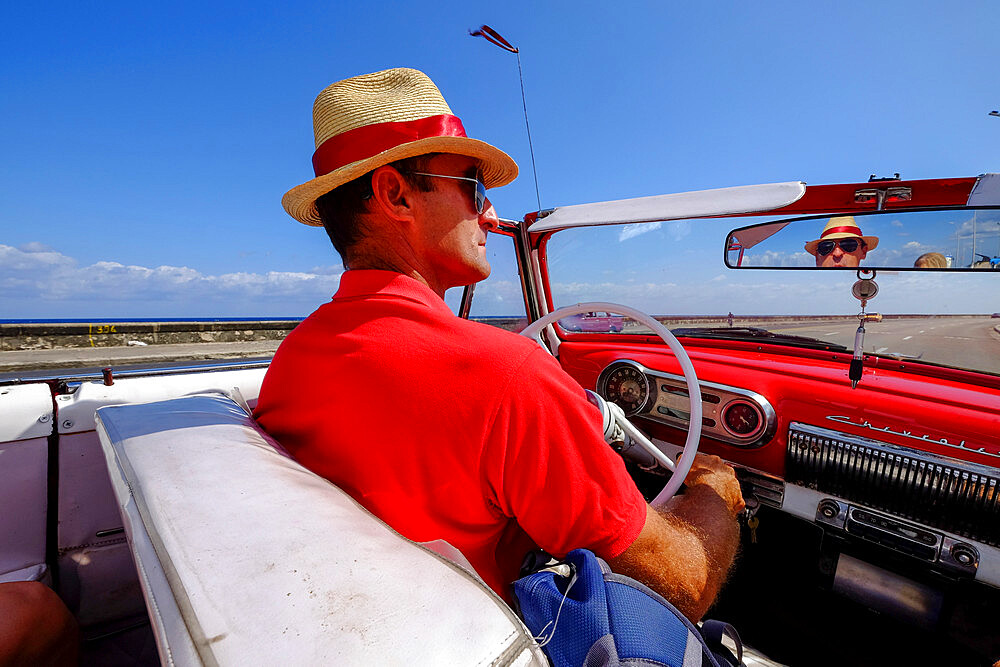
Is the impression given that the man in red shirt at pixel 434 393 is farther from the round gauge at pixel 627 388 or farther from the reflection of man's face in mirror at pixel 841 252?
the reflection of man's face in mirror at pixel 841 252

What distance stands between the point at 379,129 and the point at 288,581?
1.06 metres

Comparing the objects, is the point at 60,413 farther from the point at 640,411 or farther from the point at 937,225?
the point at 937,225

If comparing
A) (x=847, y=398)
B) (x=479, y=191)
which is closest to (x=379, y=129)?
(x=479, y=191)

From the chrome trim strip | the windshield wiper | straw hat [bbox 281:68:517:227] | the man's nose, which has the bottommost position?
the chrome trim strip

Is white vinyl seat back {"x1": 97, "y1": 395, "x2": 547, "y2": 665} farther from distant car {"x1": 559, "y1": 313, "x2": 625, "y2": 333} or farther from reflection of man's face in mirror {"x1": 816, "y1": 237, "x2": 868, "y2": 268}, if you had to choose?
distant car {"x1": 559, "y1": 313, "x2": 625, "y2": 333}

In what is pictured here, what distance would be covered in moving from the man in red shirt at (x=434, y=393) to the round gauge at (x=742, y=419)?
0.63 meters

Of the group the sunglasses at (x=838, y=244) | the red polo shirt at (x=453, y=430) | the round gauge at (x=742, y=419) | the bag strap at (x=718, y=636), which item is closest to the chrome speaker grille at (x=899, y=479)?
the round gauge at (x=742, y=419)

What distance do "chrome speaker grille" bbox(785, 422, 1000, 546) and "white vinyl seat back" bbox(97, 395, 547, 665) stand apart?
5.25ft

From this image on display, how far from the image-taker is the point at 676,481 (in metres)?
1.59

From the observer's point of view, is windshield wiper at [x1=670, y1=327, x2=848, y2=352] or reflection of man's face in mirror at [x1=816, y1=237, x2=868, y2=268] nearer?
reflection of man's face in mirror at [x1=816, y1=237, x2=868, y2=268]

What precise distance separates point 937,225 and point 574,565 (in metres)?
1.75

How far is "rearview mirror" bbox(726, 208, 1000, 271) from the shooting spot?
5.05ft

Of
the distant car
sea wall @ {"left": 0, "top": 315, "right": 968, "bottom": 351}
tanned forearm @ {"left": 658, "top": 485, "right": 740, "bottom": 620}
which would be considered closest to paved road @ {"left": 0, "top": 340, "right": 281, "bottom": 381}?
sea wall @ {"left": 0, "top": 315, "right": 968, "bottom": 351}

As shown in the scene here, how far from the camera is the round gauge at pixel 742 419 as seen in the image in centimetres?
194
